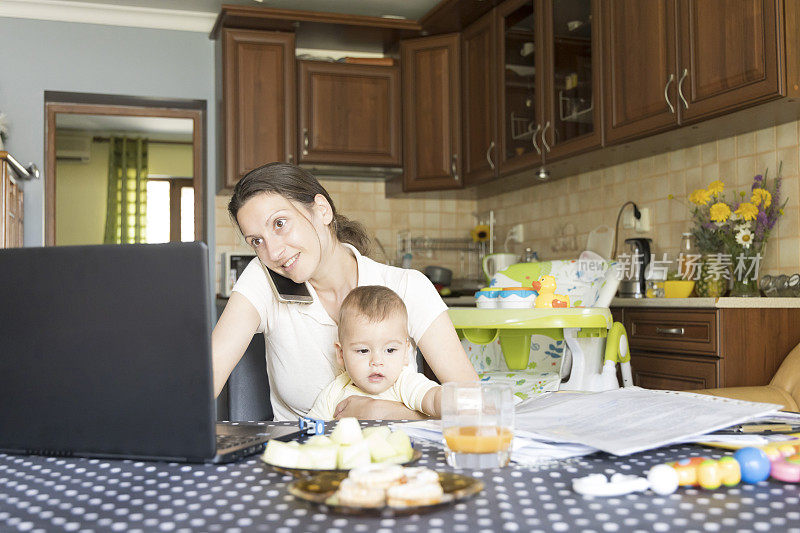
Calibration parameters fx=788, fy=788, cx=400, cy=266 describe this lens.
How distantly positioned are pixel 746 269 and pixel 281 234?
1.94 meters

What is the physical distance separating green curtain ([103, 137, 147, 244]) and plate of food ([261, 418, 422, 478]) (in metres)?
8.10

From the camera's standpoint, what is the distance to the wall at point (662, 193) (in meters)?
2.83

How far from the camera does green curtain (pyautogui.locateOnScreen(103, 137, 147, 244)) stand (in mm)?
8430

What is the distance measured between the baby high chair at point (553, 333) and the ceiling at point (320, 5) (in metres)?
2.19

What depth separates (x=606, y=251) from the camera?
379 centimetres

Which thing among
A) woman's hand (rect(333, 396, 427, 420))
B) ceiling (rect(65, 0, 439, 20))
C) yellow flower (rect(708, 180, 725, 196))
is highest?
ceiling (rect(65, 0, 439, 20))

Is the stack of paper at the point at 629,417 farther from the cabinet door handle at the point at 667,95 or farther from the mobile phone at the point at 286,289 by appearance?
the cabinet door handle at the point at 667,95

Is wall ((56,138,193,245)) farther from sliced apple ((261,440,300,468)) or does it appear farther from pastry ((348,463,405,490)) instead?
pastry ((348,463,405,490))

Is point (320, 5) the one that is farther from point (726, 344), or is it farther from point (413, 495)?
point (413, 495)

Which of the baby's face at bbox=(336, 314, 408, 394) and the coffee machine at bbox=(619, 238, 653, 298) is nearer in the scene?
the baby's face at bbox=(336, 314, 408, 394)

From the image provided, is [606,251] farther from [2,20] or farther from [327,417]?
[2,20]

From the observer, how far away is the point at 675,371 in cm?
275

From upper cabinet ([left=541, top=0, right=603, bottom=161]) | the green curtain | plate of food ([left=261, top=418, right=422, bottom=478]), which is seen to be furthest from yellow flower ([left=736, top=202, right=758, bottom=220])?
the green curtain

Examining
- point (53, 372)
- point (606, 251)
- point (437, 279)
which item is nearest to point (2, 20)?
point (437, 279)
